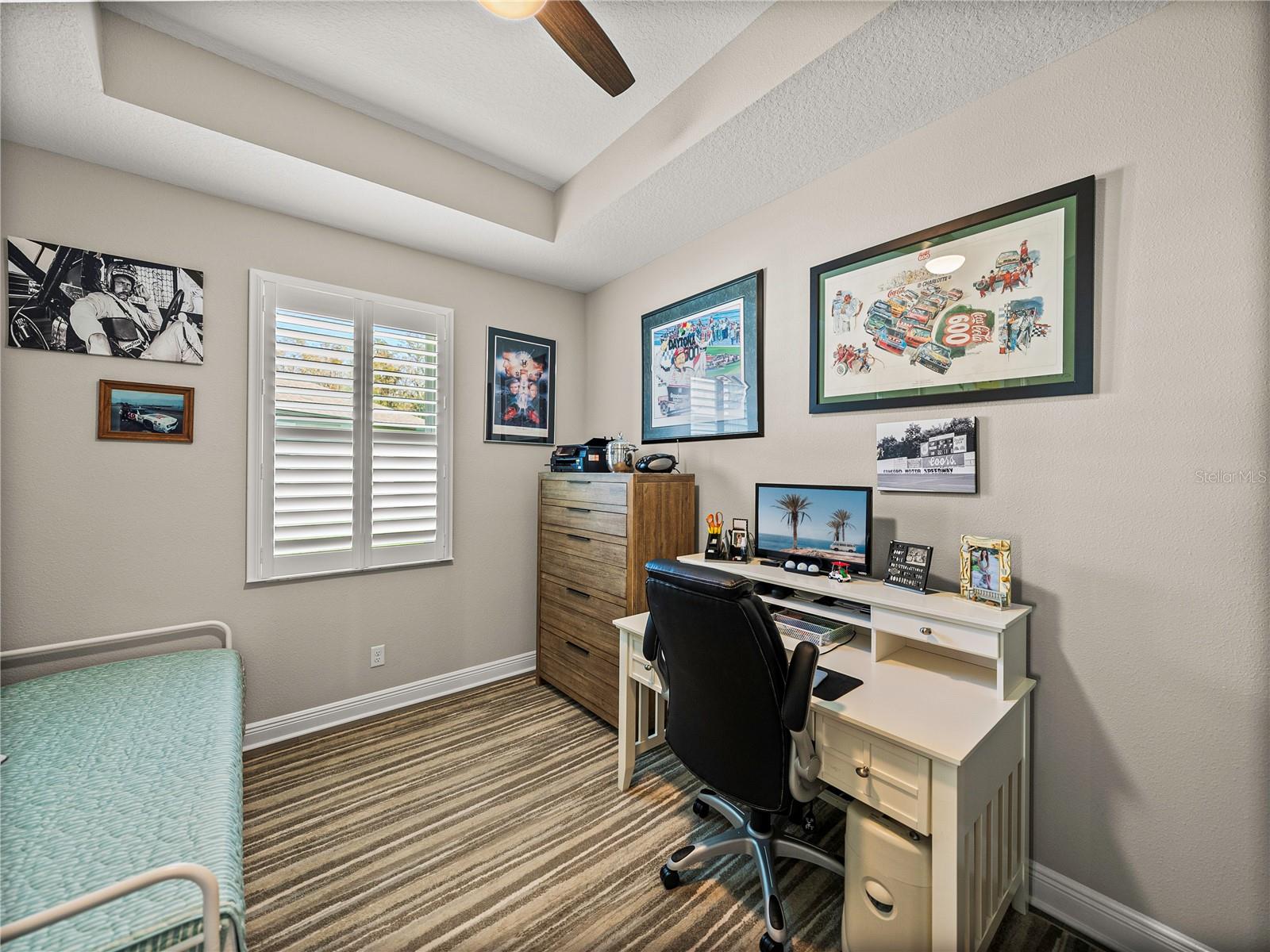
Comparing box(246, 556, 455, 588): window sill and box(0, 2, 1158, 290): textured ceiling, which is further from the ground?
box(0, 2, 1158, 290): textured ceiling

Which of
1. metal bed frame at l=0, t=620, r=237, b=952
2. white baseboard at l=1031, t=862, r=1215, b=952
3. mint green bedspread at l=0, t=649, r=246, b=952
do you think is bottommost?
white baseboard at l=1031, t=862, r=1215, b=952

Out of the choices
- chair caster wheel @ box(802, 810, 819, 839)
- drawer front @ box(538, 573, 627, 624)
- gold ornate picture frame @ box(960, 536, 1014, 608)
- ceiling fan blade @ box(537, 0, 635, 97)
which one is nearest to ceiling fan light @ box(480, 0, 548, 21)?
ceiling fan blade @ box(537, 0, 635, 97)

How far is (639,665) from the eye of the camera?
2070 mm

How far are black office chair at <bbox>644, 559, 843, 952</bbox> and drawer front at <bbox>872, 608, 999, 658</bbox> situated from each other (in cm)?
48

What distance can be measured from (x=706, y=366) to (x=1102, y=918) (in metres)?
2.48

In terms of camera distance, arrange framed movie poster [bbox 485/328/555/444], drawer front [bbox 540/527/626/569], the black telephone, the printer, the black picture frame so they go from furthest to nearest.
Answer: framed movie poster [bbox 485/328/555/444], the printer, the black telephone, drawer front [bbox 540/527/626/569], the black picture frame

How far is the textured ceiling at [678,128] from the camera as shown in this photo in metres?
1.46

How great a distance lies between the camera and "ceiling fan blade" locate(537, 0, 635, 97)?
1270mm

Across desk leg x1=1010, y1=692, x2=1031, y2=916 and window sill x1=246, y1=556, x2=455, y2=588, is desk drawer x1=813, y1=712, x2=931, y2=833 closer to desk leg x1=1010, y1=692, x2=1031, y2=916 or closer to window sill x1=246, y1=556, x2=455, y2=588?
desk leg x1=1010, y1=692, x2=1031, y2=916

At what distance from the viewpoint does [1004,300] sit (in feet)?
5.53

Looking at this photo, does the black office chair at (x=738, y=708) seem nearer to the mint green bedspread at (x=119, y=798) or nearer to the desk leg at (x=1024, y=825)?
the desk leg at (x=1024, y=825)

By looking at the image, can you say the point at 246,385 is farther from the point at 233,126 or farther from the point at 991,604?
the point at 991,604

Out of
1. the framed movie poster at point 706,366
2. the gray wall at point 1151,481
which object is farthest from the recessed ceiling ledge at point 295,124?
the gray wall at point 1151,481

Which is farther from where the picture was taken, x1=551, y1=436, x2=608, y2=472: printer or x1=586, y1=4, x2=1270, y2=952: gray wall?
x1=551, y1=436, x2=608, y2=472: printer
